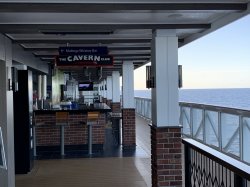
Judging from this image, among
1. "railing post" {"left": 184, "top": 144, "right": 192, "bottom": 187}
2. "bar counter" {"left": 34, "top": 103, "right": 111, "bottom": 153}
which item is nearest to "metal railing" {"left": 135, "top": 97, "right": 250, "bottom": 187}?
"railing post" {"left": 184, "top": 144, "right": 192, "bottom": 187}

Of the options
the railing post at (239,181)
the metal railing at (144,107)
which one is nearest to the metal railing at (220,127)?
the railing post at (239,181)

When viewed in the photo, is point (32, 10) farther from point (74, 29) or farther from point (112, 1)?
point (74, 29)

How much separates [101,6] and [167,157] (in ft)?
10.2

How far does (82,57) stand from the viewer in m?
8.03

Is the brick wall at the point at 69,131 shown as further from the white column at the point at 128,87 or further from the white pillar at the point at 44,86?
the white pillar at the point at 44,86

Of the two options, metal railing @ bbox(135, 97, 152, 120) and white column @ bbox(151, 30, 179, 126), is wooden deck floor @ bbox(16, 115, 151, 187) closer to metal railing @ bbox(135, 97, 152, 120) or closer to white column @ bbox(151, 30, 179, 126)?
white column @ bbox(151, 30, 179, 126)

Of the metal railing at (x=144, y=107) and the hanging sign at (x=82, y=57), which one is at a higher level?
the hanging sign at (x=82, y=57)

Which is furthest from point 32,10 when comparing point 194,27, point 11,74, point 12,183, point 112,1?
point 12,183

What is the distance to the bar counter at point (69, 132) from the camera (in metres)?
12.1

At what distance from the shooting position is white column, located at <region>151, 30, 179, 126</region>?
6.87 metres

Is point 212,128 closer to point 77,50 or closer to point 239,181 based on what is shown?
point 77,50

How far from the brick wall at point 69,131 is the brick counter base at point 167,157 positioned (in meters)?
5.40

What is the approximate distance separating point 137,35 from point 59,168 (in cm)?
409

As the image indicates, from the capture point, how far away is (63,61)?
26.1 ft
